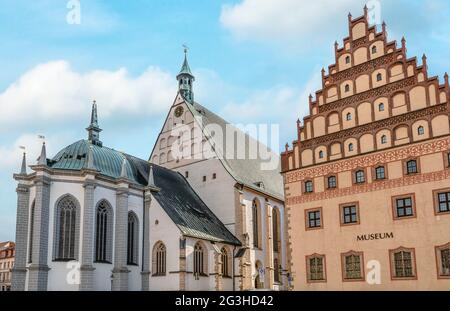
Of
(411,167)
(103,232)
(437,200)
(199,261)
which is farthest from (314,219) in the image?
(103,232)

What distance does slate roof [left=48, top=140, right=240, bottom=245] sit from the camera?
40.2m

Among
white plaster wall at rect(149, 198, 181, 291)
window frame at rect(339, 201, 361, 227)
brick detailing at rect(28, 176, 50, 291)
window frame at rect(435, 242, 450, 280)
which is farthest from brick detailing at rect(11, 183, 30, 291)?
window frame at rect(435, 242, 450, 280)

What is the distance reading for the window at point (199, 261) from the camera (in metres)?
41.1

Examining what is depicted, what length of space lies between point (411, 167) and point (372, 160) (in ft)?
8.05

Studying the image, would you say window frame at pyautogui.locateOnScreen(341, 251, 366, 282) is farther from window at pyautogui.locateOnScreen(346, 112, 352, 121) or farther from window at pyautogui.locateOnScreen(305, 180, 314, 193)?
window at pyautogui.locateOnScreen(346, 112, 352, 121)

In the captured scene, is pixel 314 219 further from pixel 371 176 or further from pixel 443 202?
pixel 443 202

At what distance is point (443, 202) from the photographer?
26.7m

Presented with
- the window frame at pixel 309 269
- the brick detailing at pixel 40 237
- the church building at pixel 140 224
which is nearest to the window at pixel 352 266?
the window frame at pixel 309 269

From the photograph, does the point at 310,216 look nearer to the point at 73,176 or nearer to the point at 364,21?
the point at 364,21

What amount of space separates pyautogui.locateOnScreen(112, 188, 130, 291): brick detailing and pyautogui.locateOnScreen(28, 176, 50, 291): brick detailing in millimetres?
5490
